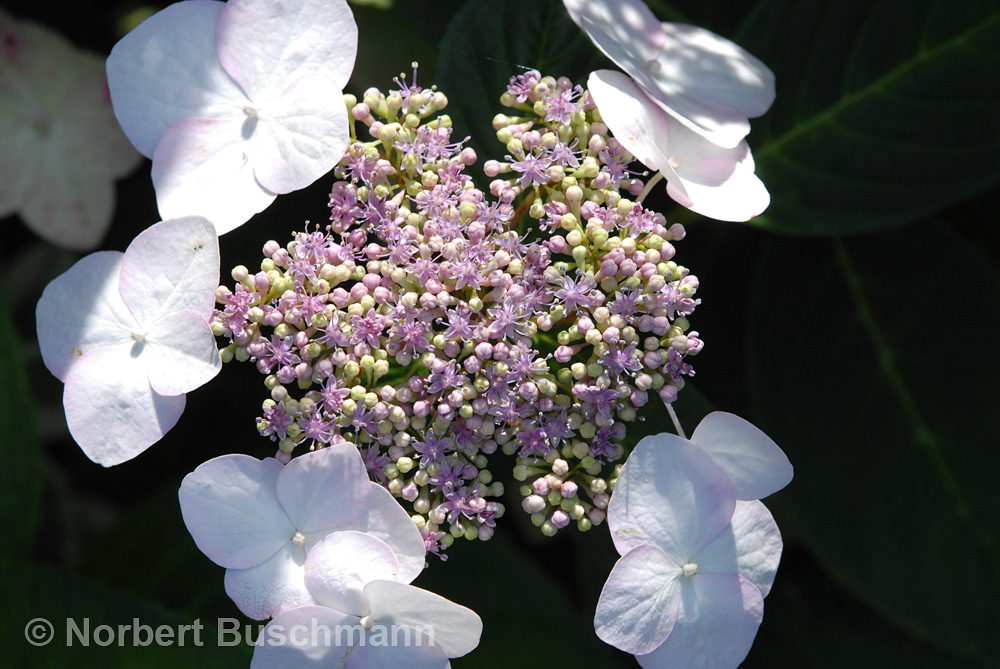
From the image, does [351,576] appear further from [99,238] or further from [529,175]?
[99,238]

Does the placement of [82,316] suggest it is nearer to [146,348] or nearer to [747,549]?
[146,348]

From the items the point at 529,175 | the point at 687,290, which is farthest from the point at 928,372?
the point at 529,175

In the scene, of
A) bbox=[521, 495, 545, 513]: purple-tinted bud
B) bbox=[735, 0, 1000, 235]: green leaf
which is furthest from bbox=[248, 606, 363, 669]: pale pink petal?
bbox=[735, 0, 1000, 235]: green leaf

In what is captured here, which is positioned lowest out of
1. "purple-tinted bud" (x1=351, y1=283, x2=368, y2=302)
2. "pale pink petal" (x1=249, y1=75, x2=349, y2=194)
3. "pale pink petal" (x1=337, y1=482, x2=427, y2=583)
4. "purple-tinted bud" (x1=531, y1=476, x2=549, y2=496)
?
"pale pink petal" (x1=337, y1=482, x2=427, y2=583)

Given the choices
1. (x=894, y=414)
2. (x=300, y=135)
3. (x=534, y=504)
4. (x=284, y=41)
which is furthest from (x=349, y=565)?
(x=894, y=414)

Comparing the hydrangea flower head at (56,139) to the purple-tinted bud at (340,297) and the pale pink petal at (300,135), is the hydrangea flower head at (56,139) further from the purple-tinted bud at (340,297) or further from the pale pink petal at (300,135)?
the purple-tinted bud at (340,297)

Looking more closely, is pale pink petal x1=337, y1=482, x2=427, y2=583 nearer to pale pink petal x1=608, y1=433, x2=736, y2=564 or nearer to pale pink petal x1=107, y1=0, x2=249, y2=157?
pale pink petal x1=608, y1=433, x2=736, y2=564
